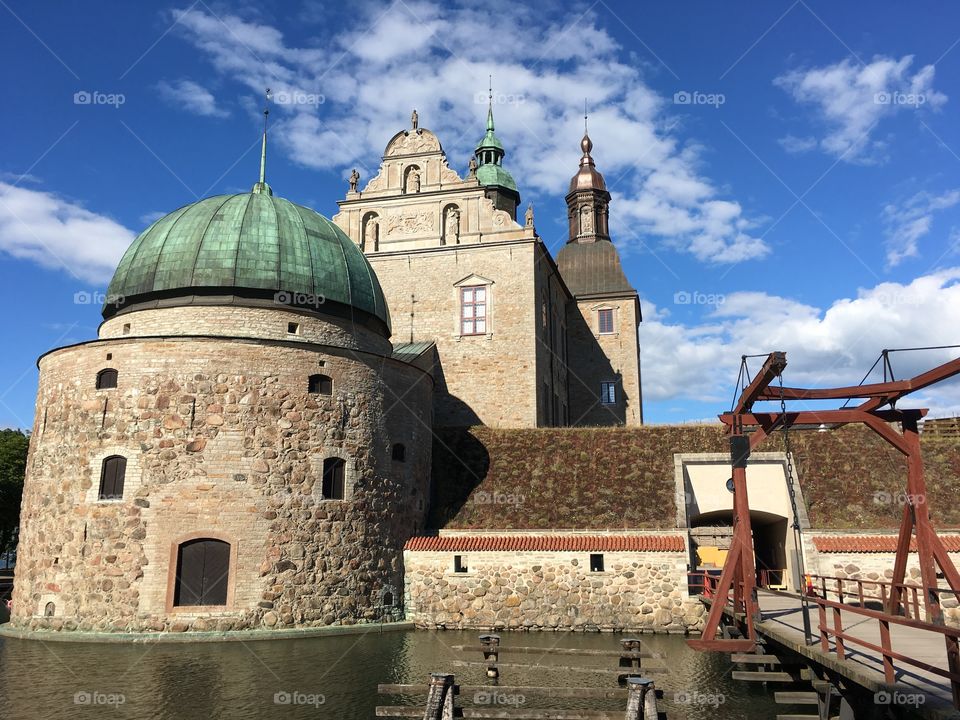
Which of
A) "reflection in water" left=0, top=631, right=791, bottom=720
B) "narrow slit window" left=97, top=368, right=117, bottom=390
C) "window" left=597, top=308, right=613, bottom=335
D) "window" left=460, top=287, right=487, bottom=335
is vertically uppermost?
"window" left=597, top=308, right=613, bottom=335

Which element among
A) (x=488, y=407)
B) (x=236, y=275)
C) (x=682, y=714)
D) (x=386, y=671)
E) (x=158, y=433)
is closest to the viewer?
(x=682, y=714)

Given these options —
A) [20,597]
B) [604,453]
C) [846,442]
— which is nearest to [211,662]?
[20,597]

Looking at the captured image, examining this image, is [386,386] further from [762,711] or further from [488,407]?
[762,711]

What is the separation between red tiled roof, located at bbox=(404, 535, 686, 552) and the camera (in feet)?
65.3

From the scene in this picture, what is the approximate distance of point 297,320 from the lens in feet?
69.7

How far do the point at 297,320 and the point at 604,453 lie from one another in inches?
417

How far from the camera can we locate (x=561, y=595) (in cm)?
1981

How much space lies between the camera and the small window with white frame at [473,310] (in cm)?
3122

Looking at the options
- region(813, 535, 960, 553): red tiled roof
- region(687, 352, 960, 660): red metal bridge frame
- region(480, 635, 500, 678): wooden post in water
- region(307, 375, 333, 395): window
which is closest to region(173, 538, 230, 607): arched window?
region(307, 375, 333, 395): window

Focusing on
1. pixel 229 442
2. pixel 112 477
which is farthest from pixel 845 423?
pixel 112 477

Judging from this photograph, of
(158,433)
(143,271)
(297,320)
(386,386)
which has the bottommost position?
(158,433)

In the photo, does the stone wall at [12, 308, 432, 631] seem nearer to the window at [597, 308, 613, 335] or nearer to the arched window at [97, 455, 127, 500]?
the arched window at [97, 455, 127, 500]

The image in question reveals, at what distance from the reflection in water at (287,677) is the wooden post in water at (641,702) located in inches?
81.5

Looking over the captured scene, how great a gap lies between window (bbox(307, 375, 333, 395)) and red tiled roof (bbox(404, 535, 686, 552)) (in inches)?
195
